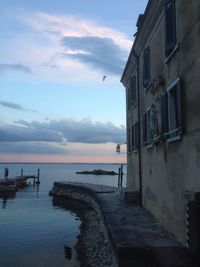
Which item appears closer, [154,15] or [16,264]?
[154,15]

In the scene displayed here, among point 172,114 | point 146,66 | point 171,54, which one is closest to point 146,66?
point 146,66

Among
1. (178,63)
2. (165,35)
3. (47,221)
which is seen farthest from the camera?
(47,221)

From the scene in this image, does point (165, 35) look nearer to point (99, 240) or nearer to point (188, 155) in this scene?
point (188, 155)

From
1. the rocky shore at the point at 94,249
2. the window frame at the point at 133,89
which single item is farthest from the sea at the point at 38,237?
the window frame at the point at 133,89

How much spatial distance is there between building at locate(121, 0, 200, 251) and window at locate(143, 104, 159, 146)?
0.03m

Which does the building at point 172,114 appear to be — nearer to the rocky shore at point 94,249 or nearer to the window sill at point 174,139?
the window sill at point 174,139

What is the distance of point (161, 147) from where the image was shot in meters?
13.0

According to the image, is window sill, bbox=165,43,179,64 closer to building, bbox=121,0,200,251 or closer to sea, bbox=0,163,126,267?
building, bbox=121,0,200,251

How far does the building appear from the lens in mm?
9172

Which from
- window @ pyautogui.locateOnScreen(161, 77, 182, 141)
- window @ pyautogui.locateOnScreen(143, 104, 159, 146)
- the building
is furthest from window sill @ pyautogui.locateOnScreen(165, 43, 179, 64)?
window @ pyautogui.locateOnScreen(143, 104, 159, 146)

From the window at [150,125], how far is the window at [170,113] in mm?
1361

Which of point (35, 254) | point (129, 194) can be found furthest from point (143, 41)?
point (35, 254)

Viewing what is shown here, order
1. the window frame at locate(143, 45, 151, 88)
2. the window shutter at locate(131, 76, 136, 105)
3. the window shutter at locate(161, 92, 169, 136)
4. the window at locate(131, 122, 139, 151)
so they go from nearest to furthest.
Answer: the window shutter at locate(161, 92, 169, 136) < the window frame at locate(143, 45, 151, 88) < the window at locate(131, 122, 139, 151) < the window shutter at locate(131, 76, 136, 105)

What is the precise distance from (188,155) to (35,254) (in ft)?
31.5
